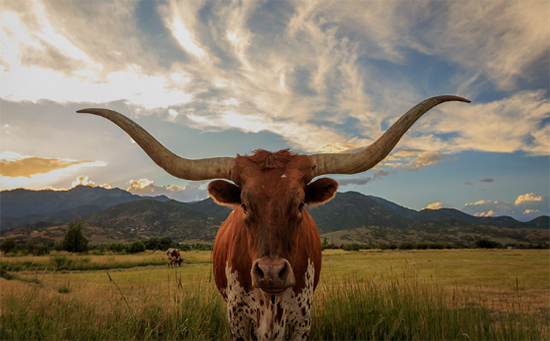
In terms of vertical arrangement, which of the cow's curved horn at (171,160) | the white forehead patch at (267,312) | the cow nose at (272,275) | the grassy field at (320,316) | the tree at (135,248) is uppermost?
the cow's curved horn at (171,160)

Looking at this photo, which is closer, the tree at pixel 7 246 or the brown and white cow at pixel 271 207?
the brown and white cow at pixel 271 207

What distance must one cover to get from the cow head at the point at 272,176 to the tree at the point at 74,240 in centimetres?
5215

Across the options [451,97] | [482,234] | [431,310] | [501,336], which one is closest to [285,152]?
[451,97]

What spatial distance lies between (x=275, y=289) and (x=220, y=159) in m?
1.72

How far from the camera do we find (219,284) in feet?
15.9

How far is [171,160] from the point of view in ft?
10.8

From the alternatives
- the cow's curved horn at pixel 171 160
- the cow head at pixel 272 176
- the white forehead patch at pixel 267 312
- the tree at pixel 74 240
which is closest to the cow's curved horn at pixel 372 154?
the cow head at pixel 272 176

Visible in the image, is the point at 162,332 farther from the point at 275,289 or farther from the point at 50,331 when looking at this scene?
the point at 275,289

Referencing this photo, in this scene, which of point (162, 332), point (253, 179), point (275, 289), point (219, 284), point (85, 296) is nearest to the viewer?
point (275, 289)

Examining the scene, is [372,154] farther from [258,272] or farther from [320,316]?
[320,316]

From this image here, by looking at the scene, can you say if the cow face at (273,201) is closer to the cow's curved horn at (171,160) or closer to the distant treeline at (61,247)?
the cow's curved horn at (171,160)

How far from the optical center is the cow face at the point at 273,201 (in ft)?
8.27

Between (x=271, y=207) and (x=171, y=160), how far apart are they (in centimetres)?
139

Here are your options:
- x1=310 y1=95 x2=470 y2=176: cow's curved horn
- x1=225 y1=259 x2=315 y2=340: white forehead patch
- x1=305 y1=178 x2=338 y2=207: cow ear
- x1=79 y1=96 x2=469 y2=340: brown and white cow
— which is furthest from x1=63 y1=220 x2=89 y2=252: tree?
x1=310 y1=95 x2=470 y2=176: cow's curved horn
